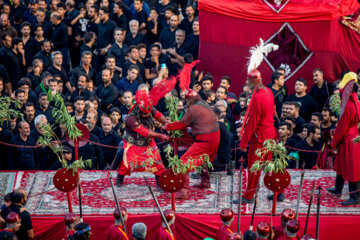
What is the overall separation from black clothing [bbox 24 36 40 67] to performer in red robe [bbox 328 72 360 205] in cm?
763

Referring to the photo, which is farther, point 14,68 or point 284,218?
point 14,68

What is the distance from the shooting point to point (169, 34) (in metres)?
16.2

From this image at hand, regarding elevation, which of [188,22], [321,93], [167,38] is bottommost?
[321,93]

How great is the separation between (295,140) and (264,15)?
131 inches

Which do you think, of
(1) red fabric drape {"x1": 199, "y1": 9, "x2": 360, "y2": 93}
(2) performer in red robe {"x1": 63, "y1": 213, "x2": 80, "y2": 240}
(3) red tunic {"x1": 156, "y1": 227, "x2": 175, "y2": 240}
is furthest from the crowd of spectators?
(3) red tunic {"x1": 156, "y1": 227, "x2": 175, "y2": 240}

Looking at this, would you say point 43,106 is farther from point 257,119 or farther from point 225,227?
point 225,227

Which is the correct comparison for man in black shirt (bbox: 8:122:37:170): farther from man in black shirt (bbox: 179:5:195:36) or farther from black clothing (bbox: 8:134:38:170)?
man in black shirt (bbox: 179:5:195:36)

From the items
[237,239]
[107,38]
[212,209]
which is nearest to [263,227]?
[237,239]

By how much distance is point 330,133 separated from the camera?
1192 cm

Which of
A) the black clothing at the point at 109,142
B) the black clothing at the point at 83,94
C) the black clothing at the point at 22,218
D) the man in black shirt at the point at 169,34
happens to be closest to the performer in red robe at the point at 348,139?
the black clothing at the point at 109,142

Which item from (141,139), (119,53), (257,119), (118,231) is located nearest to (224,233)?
(118,231)

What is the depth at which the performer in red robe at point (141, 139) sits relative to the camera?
1134cm

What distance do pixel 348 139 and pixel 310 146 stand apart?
143cm

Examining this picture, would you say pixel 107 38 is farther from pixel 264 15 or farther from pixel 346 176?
pixel 346 176
